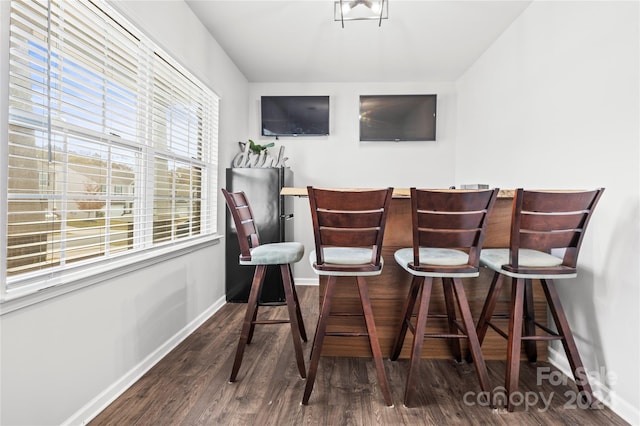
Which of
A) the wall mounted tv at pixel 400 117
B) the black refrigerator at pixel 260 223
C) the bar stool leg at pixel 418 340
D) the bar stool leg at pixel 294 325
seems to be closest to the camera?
the bar stool leg at pixel 418 340

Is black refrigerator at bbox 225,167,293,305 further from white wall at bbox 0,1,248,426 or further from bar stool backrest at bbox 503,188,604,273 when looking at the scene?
bar stool backrest at bbox 503,188,604,273

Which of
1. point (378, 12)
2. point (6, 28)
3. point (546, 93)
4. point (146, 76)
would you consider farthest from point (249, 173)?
point (546, 93)

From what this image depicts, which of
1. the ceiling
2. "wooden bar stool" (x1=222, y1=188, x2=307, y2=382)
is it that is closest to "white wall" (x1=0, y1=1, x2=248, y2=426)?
the ceiling

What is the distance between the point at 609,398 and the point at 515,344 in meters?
0.62

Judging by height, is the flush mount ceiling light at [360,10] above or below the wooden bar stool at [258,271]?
above

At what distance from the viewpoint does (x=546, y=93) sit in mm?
2289

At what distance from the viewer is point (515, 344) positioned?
1.66 m

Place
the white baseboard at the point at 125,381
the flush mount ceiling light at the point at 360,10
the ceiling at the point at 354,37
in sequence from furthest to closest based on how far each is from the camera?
the ceiling at the point at 354,37, the flush mount ceiling light at the point at 360,10, the white baseboard at the point at 125,381

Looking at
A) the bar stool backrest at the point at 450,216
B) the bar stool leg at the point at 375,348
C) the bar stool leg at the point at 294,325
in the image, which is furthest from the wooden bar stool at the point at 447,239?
the bar stool leg at the point at 294,325

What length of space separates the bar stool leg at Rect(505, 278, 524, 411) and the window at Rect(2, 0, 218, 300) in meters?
2.19

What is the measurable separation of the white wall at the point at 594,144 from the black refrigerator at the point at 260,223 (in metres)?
2.22

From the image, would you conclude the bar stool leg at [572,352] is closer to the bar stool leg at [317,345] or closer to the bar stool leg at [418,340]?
the bar stool leg at [418,340]

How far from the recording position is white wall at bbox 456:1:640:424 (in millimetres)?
1644

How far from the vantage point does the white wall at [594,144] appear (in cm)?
164
